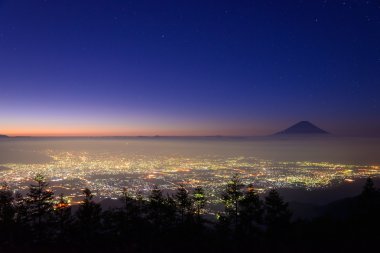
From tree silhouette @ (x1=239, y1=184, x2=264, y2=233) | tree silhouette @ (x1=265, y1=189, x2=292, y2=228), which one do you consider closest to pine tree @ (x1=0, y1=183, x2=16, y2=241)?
tree silhouette @ (x1=239, y1=184, x2=264, y2=233)

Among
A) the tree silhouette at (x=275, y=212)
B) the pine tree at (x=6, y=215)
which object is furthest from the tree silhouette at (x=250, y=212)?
the pine tree at (x=6, y=215)

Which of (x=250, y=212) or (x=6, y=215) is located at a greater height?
(x=250, y=212)

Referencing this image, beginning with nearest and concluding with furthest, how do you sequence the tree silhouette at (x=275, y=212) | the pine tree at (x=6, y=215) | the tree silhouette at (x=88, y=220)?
the pine tree at (x=6, y=215) → the tree silhouette at (x=88, y=220) → the tree silhouette at (x=275, y=212)

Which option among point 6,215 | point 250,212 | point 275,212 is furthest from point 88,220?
point 275,212

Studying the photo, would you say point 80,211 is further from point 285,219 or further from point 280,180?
point 280,180

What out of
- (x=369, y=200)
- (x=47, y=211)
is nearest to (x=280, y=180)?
(x=369, y=200)

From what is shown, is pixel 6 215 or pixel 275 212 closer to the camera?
pixel 6 215

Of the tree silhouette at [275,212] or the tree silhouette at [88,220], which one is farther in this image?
the tree silhouette at [275,212]

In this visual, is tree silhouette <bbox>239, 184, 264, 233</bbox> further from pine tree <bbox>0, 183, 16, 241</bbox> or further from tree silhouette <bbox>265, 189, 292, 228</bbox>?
pine tree <bbox>0, 183, 16, 241</bbox>

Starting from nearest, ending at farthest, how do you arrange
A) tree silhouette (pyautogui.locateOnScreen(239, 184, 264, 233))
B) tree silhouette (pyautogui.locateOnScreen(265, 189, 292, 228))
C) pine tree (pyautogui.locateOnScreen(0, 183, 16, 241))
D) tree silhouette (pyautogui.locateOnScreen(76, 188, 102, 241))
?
pine tree (pyautogui.locateOnScreen(0, 183, 16, 241)), tree silhouette (pyautogui.locateOnScreen(76, 188, 102, 241)), tree silhouette (pyautogui.locateOnScreen(265, 189, 292, 228)), tree silhouette (pyautogui.locateOnScreen(239, 184, 264, 233))

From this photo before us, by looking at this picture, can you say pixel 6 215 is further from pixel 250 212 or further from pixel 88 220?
pixel 250 212

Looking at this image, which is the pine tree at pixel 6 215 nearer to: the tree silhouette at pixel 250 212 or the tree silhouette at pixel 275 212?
the tree silhouette at pixel 250 212
